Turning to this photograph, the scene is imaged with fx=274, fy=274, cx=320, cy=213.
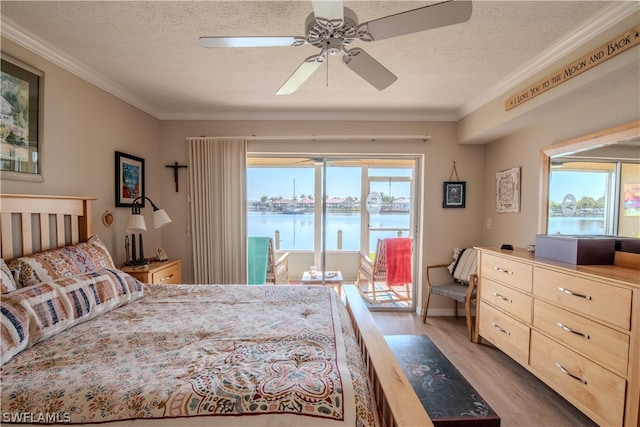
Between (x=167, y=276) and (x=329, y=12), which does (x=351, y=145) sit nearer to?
(x=329, y=12)

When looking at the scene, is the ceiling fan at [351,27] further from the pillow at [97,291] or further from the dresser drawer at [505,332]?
the dresser drawer at [505,332]

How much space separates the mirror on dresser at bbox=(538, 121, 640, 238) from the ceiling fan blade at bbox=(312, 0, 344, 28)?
203 centimetres

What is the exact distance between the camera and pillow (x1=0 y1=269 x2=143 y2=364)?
1.17m

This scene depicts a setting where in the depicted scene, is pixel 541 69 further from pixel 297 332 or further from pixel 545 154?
pixel 297 332

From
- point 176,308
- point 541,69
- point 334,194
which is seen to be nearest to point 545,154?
point 541,69

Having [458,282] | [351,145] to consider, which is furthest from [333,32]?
[458,282]

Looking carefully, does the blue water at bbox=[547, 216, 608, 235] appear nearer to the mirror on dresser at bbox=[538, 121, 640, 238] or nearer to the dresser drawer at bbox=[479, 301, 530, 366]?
the mirror on dresser at bbox=[538, 121, 640, 238]

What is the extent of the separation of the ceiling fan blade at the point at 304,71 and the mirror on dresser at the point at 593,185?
2.06 m

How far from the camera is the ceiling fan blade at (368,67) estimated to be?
4.89ft

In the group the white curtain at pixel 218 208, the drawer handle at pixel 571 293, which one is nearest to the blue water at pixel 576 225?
the drawer handle at pixel 571 293

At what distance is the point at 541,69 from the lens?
2082 mm

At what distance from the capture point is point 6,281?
139 centimetres

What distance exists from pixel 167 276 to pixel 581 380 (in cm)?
337

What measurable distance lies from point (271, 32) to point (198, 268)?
8.96 ft
